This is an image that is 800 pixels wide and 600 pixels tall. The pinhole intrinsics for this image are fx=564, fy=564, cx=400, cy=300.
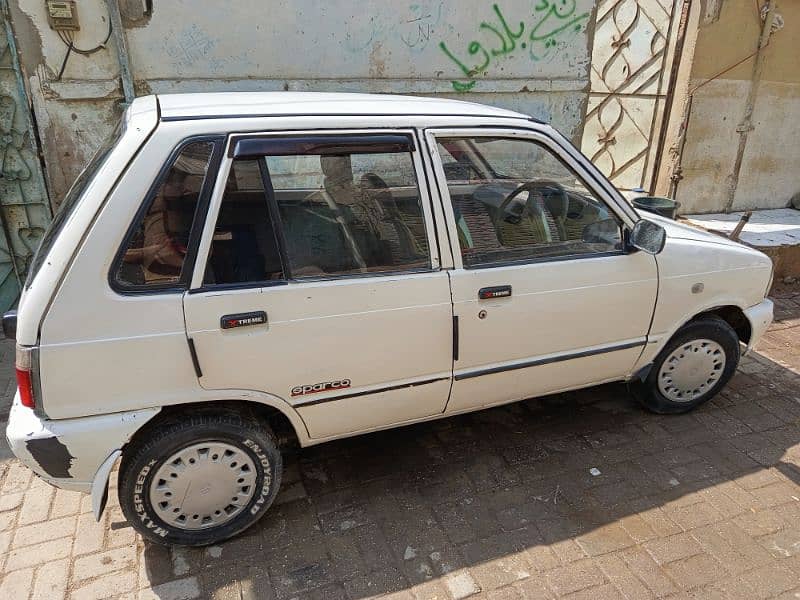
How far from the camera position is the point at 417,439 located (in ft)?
11.3

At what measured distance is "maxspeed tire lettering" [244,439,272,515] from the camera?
A: 8.48 ft

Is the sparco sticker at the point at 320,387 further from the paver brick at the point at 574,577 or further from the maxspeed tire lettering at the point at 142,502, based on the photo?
the paver brick at the point at 574,577

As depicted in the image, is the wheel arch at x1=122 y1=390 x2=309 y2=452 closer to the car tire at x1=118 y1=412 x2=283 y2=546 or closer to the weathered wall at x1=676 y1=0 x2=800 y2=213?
the car tire at x1=118 y1=412 x2=283 y2=546

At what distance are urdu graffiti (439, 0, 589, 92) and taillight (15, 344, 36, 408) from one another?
466cm

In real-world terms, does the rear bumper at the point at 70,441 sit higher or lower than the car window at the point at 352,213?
lower

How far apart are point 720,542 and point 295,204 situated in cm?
260

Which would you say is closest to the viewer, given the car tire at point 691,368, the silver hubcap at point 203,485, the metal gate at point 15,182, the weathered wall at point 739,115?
the silver hubcap at point 203,485

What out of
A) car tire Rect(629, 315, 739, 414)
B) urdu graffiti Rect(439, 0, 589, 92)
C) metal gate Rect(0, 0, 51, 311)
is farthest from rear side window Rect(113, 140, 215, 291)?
urdu graffiti Rect(439, 0, 589, 92)

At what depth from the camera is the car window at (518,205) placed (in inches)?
109

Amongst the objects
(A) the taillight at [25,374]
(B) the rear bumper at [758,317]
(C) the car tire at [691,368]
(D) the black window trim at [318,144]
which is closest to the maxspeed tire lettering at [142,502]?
(A) the taillight at [25,374]

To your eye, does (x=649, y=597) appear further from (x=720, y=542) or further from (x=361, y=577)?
(x=361, y=577)

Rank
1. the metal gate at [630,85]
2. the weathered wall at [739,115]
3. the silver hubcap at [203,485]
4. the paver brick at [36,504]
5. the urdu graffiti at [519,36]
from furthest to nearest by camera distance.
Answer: the metal gate at [630,85]
the weathered wall at [739,115]
the urdu graffiti at [519,36]
the paver brick at [36,504]
the silver hubcap at [203,485]

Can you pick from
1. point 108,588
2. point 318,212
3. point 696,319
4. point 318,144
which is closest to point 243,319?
point 318,212

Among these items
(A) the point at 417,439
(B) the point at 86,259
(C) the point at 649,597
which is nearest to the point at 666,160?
(A) the point at 417,439
